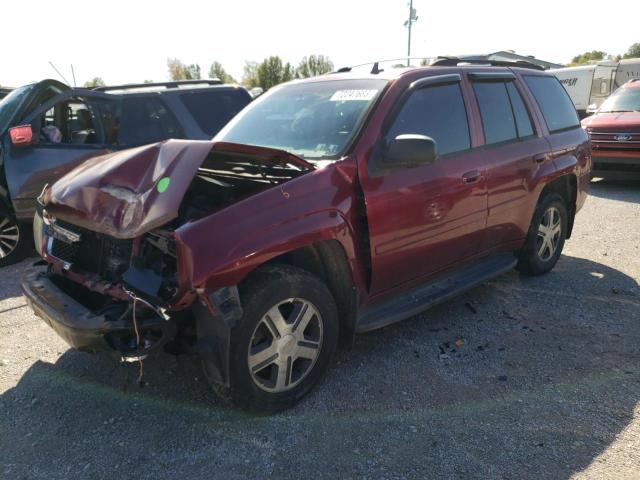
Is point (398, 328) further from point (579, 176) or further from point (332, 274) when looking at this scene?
point (579, 176)

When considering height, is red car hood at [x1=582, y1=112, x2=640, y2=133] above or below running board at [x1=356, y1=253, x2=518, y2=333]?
above

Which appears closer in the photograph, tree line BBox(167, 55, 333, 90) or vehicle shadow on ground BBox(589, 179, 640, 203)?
vehicle shadow on ground BBox(589, 179, 640, 203)

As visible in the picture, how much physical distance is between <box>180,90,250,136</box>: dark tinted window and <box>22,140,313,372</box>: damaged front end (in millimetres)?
3212

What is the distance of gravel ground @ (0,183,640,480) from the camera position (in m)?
2.55

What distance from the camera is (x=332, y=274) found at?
3105 mm

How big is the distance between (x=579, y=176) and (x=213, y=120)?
4.14 meters

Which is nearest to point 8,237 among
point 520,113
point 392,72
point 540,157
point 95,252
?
point 95,252

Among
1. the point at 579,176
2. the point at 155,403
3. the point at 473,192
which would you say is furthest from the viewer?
the point at 579,176

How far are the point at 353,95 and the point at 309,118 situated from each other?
35 centimetres

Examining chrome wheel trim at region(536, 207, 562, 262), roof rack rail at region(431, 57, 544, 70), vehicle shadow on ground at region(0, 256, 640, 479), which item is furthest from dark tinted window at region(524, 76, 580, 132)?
vehicle shadow on ground at region(0, 256, 640, 479)

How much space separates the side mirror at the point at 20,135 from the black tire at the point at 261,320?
3809mm

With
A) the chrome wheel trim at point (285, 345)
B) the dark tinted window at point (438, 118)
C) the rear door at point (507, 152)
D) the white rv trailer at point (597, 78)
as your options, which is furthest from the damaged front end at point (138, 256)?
the white rv trailer at point (597, 78)

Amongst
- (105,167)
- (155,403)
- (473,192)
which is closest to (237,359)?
(155,403)

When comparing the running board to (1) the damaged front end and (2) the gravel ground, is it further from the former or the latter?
(1) the damaged front end
